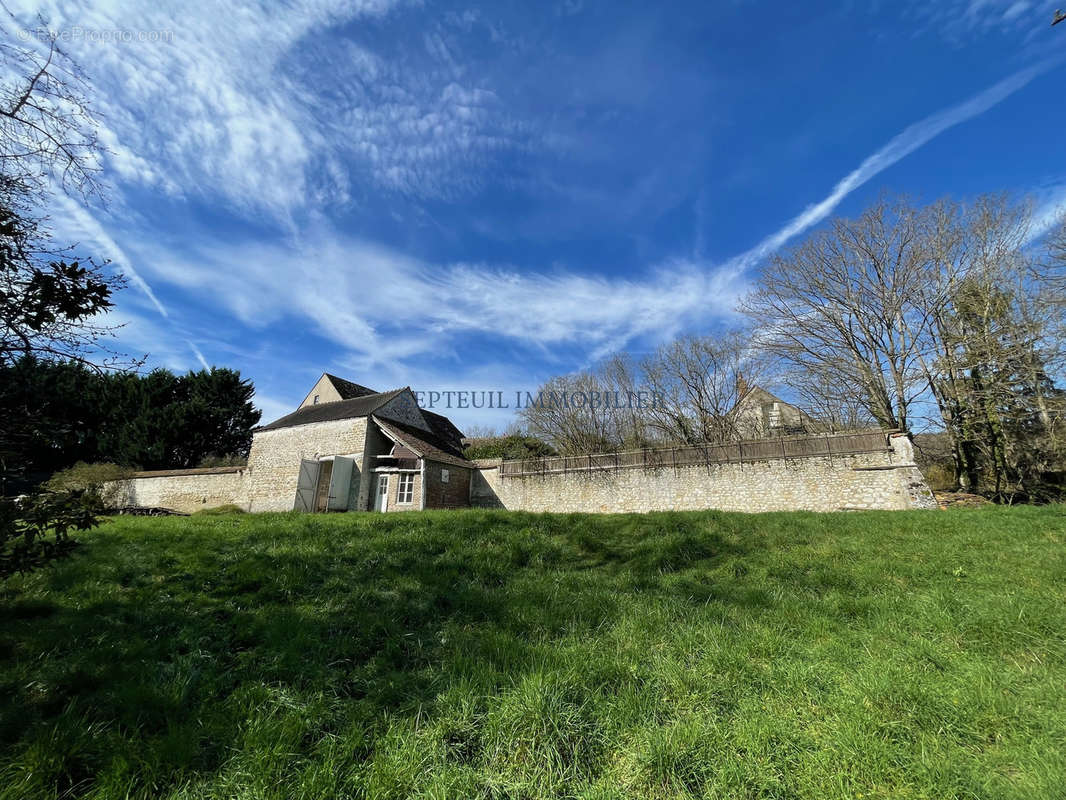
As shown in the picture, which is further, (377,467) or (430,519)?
(377,467)

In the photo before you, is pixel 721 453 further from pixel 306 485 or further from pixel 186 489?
pixel 186 489

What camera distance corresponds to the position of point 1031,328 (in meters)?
12.7

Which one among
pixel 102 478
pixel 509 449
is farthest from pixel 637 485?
pixel 102 478

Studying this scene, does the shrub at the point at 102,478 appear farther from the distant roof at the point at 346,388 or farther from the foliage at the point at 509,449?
the foliage at the point at 509,449

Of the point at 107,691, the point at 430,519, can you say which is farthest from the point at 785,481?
the point at 107,691

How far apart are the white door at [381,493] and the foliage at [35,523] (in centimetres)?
1532

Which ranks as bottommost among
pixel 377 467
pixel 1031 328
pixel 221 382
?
pixel 377 467

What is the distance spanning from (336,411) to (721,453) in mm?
18015

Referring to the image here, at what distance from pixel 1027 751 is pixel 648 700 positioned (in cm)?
203

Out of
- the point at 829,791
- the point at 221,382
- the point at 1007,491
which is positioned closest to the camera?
the point at 829,791

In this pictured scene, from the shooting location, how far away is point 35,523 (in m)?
2.94

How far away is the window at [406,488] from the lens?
17561 millimetres

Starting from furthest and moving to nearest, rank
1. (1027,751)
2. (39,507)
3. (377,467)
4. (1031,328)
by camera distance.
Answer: (377,467), (1031,328), (39,507), (1027,751)

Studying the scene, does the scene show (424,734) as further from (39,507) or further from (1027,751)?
(1027,751)
